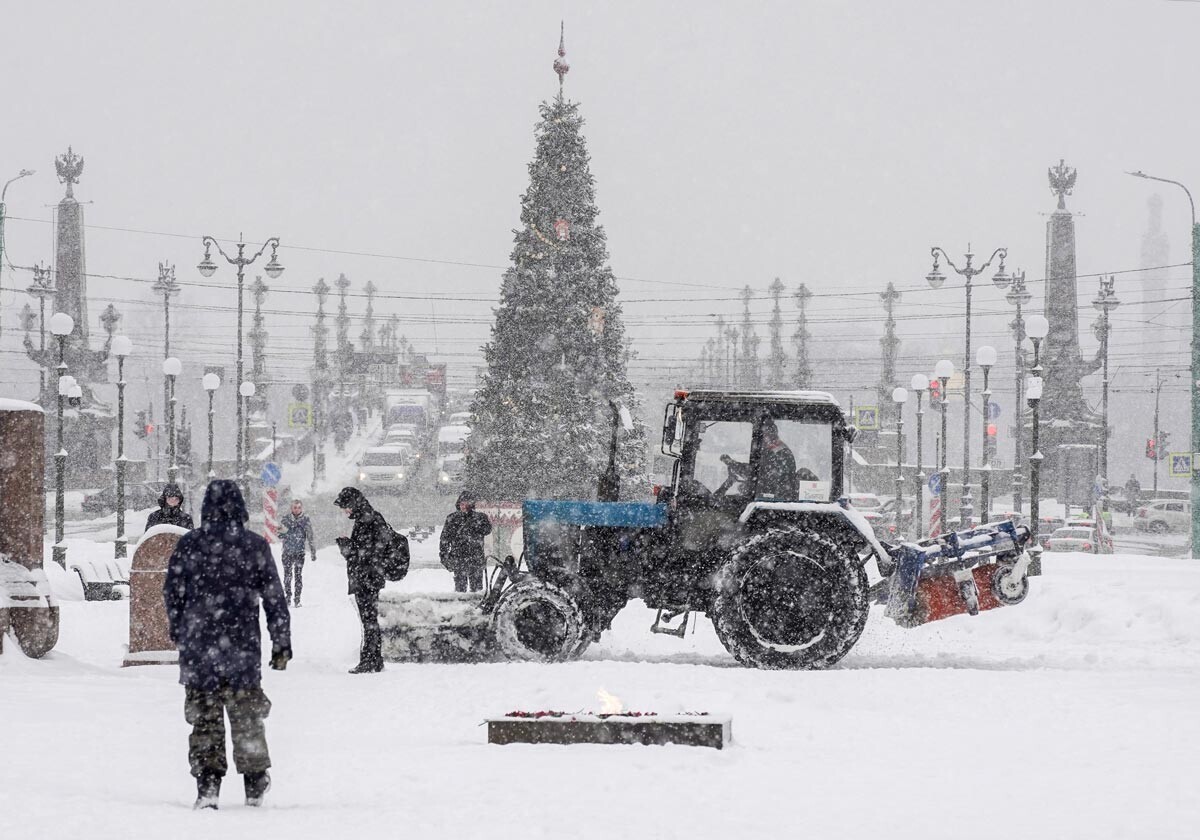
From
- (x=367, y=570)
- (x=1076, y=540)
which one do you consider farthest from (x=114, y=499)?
(x=367, y=570)

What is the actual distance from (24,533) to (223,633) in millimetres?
7129

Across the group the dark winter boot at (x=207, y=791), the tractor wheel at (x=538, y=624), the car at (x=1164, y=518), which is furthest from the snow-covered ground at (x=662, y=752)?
the car at (x=1164, y=518)

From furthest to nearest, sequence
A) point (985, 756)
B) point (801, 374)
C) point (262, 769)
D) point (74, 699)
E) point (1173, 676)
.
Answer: point (801, 374), point (1173, 676), point (74, 699), point (985, 756), point (262, 769)

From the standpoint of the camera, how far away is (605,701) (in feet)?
29.9

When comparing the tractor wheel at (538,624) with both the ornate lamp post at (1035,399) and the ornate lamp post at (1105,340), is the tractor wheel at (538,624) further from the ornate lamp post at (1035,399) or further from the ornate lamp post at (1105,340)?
the ornate lamp post at (1105,340)

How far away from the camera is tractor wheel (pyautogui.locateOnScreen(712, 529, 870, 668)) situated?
12406 mm

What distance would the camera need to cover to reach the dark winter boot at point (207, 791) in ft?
22.2

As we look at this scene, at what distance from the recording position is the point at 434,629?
13000mm

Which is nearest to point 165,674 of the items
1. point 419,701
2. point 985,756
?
point 419,701

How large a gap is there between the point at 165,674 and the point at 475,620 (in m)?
2.61

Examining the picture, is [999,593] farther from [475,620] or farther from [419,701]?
[419,701]

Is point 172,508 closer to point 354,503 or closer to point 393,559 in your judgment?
point 354,503

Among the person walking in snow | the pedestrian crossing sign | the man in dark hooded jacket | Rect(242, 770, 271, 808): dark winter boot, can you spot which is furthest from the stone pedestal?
the pedestrian crossing sign

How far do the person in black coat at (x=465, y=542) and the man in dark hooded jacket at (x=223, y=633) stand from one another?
12083mm
